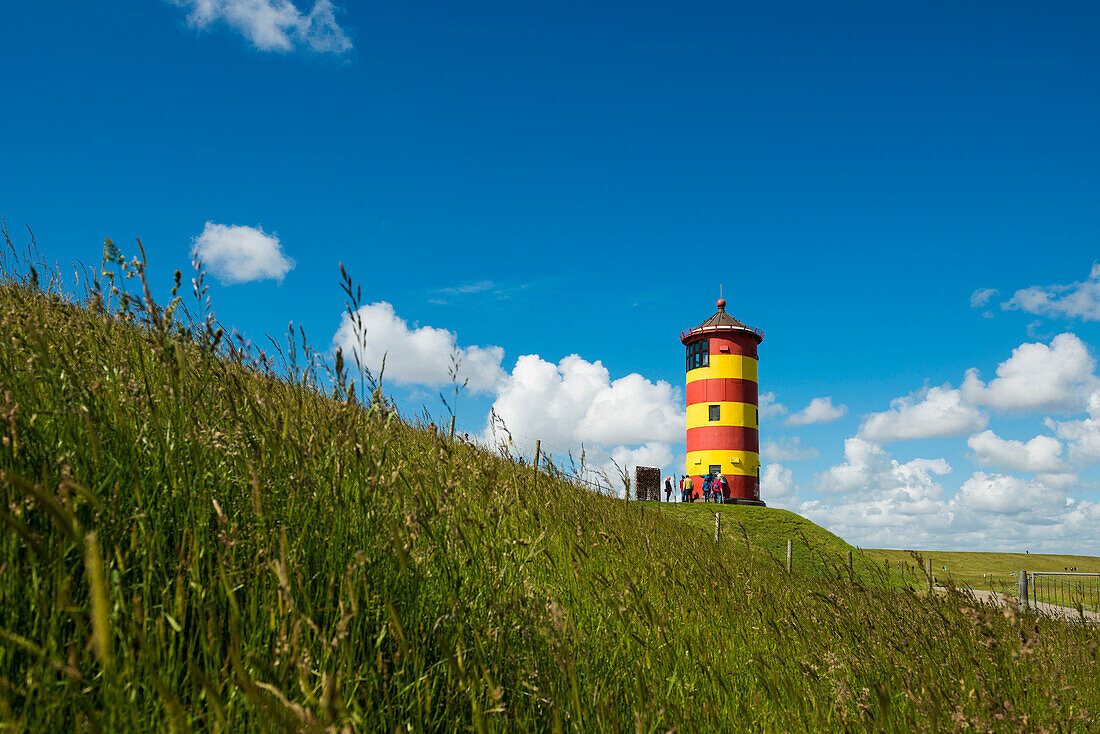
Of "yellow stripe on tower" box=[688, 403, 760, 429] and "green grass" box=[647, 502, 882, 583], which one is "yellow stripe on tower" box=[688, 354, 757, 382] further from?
"green grass" box=[647, 502, 882, 583]

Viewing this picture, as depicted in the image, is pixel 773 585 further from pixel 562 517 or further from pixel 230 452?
pixel 230 452

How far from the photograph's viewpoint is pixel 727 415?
2961 cm

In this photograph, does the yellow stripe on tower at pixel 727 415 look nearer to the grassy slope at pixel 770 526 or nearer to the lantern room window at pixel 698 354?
the lantern room window at pixel 698 354

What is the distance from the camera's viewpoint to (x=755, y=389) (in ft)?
101

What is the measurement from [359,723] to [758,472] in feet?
98.6

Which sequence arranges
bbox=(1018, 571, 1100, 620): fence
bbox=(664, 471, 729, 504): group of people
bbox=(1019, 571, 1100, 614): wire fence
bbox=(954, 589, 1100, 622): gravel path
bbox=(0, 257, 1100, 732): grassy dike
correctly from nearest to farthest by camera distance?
bbox=(0, 257, 1100, 732): grassy dike, bbox=(954, 589, 1100, 622): gravel path, bbox=(1018, 571, 1100, 620): fence, bbox=(1019, 571, 1100, 614): wire fence, bbox=(664, 471, 729, 504): group of people

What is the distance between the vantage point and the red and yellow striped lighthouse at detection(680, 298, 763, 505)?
28.9m

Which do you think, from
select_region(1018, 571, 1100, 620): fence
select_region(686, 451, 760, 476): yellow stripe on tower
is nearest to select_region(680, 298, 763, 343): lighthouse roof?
select_region(686, 451, 760, 476): yellow stripe on tower

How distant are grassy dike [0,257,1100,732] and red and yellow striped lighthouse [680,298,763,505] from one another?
26.7 m

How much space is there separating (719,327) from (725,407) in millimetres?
3956

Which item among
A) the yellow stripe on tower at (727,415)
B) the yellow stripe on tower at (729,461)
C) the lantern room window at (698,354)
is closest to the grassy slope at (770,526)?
the yellow stripe on tower at (729,461)

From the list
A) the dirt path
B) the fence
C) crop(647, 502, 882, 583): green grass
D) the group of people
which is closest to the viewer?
the dirt path

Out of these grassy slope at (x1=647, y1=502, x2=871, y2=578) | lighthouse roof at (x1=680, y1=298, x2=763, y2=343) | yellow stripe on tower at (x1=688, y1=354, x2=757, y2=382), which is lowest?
grassy slope at (x1=647, y1=502, x2=871, y2=578)

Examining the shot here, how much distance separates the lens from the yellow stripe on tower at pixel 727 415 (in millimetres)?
29562
